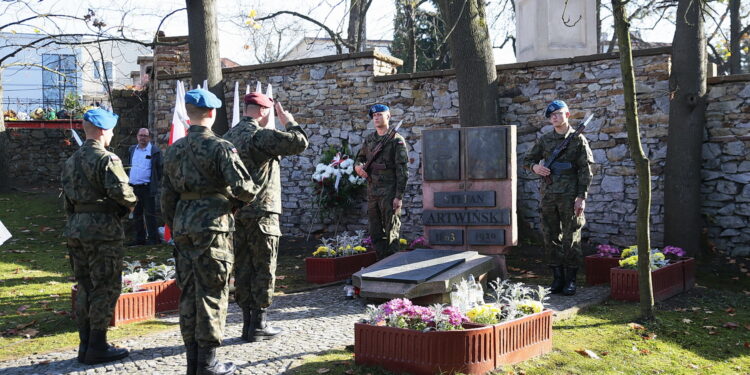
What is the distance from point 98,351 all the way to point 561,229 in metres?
4.97

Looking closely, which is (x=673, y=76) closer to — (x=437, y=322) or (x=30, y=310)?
(x=437, y=322)

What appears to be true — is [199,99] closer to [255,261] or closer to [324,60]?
[255,261]

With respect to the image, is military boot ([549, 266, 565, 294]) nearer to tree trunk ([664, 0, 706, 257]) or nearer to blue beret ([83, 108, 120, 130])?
tree trunk ([664, 0, 706, 257])

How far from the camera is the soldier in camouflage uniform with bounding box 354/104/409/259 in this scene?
26.5 feet

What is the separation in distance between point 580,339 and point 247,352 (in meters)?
2.67

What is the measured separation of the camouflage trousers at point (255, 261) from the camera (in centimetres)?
576

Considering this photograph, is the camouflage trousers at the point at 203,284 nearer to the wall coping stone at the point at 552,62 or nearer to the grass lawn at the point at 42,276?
the grass lawn at the point at 42,276

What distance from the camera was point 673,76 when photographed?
9328 mm

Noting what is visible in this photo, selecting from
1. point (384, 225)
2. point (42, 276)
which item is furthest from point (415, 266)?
point (42, 276)

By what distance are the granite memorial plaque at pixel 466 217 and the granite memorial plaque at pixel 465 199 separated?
3.1 inches

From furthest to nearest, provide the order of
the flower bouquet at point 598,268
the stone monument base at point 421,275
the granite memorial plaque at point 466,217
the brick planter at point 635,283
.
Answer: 1. the flower bouquet at point 598,268
2. the granite memorial plaque at point 466,217
3. the brick planter at point 635,283
4. the stone monument base at point 421,275

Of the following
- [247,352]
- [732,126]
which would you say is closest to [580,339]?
[247,352]

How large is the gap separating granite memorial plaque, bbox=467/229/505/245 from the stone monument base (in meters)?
0.31

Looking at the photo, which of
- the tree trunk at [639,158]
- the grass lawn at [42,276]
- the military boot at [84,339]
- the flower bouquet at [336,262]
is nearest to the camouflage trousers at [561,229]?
the tree trunk at [639,158]
